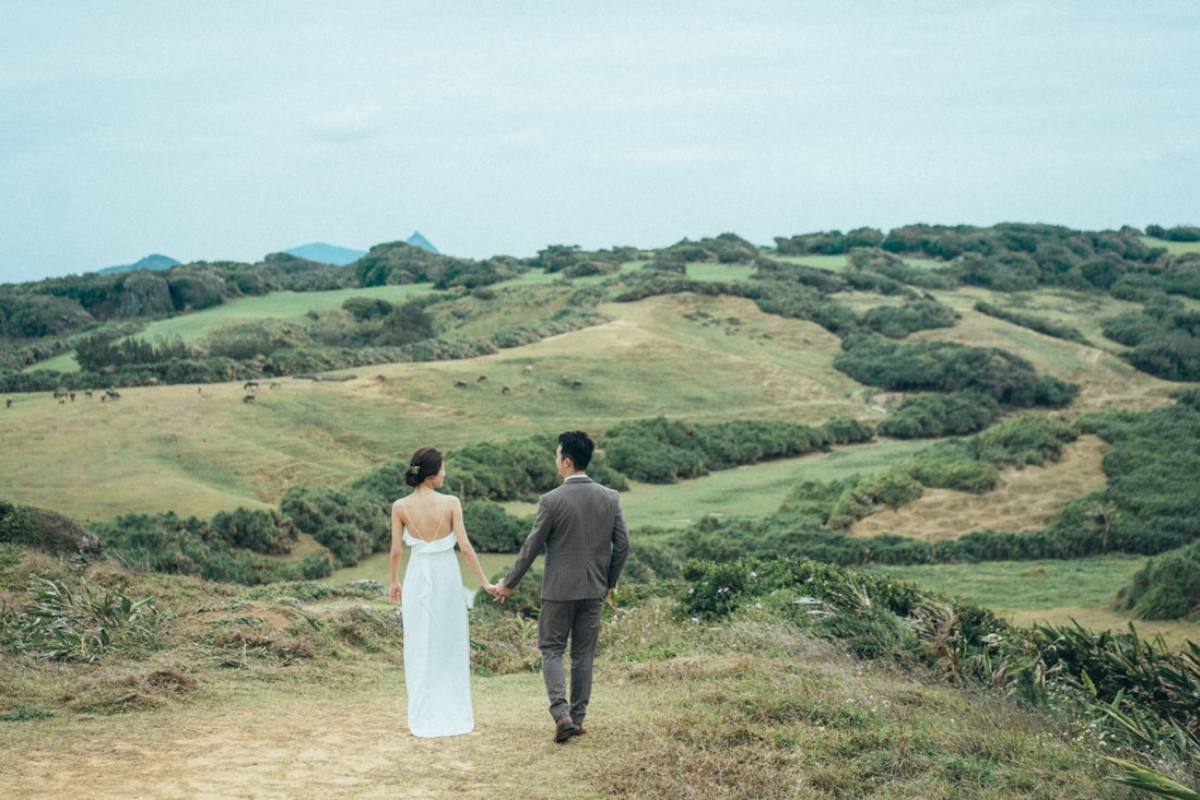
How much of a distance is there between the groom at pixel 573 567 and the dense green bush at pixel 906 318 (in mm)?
41592

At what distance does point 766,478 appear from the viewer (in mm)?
27797

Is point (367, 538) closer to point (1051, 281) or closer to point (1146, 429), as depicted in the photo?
point (1146, 429)

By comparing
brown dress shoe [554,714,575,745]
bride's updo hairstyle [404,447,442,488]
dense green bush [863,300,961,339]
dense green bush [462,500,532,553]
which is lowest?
dense green bush [462,500,532,553]

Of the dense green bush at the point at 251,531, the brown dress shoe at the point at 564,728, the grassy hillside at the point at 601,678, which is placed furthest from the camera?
the dense green bush at the point at 251,531

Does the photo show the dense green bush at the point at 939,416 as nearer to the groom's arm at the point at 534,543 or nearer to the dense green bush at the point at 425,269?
the groom's arm at the point at 534,543

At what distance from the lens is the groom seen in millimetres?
5625

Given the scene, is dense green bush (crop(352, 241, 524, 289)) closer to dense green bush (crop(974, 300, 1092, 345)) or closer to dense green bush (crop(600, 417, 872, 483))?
dense green bush (crop(974, 300, 1092, 345))

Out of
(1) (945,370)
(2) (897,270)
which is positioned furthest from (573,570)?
(2) (897,270)

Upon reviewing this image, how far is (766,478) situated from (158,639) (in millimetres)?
21308

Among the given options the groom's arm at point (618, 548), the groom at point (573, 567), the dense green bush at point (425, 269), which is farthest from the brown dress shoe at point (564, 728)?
the dense green bush at point (425, 269)

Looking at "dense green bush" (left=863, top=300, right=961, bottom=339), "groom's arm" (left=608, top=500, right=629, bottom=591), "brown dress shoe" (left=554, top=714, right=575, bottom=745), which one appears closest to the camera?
"brown dress shoe" (left=554, top=714, right=575, bottom=745)

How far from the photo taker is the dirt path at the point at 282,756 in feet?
15.8

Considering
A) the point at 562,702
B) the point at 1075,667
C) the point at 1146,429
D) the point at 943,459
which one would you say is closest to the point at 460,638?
the point at 562,702

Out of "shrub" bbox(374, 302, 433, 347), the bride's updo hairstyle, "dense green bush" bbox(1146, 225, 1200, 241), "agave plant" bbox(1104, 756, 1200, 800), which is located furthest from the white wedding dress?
"dense green bush" bbox(1146, 225, 1200, 241)
